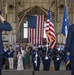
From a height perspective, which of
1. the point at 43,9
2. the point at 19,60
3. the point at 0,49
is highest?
the point at 43,9

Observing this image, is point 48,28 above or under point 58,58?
above

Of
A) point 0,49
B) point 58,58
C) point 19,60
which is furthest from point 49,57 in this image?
point 0,49

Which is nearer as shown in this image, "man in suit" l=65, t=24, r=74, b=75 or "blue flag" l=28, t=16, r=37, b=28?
"man in suit" l=65, t=24, r=74, b=75

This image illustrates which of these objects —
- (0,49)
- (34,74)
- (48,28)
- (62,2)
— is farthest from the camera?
(62,2)

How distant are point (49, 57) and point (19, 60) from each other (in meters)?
1.72

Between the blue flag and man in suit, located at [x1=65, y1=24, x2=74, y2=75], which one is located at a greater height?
the blue flag

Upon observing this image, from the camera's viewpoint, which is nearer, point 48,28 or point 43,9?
point 48,28

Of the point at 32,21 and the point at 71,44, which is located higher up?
the point at 32,21

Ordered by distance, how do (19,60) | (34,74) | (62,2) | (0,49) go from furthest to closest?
(62,2), (19,60), (34,74), (0,49)

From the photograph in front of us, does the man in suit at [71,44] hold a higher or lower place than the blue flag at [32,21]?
lower

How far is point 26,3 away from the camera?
4078 centimetres

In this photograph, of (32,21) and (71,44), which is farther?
(32,21)

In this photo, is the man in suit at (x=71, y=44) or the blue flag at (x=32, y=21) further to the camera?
the blue flag at (x=32, y=21)

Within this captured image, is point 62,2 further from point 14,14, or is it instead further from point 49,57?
point 49,57
